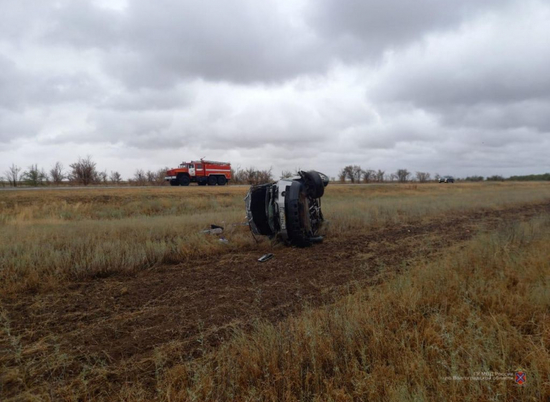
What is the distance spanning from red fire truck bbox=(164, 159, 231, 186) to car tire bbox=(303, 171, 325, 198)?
22.0 meters

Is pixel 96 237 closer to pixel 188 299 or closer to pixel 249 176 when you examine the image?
pixel 188 299

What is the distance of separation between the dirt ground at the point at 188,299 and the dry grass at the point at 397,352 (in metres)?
0.58

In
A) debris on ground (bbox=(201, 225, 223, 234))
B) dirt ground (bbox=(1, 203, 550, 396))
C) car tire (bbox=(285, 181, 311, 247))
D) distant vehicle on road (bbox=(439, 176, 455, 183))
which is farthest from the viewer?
distant vehicle on road (bbox=(439, 176, 455, 183))

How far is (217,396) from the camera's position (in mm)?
2281

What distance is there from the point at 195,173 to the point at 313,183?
22.2 meters

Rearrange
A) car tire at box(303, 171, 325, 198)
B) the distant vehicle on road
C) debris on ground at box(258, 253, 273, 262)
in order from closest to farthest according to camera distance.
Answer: debris on ground at box(258, 253, 273, 262), car tire at box(303, 171, 325, 198), the distant vehicle on road

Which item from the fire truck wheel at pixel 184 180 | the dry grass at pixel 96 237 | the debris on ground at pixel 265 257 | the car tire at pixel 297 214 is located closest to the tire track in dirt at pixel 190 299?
the debris on ground at pixel 265 257

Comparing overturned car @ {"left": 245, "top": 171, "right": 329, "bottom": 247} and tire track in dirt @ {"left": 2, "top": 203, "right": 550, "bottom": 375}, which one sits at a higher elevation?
overturned car @ {"left": 245, "top": 171, "right": 329, "bottom": 247}

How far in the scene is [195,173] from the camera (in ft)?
92.3

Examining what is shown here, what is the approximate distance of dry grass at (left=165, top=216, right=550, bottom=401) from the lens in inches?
86.8

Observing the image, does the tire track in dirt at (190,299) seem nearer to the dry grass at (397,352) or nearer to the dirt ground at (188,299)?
the dirt ground at (188,299)

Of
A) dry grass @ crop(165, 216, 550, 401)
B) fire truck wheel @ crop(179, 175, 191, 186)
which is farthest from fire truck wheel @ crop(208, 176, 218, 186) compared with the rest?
dry grass @ crop(165, 216, 550, 401)

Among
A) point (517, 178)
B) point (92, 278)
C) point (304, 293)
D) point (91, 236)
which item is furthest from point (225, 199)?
point (517, 178)

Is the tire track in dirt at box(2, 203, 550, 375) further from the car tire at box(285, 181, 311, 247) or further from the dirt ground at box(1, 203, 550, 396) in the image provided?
the car tire at box(285, 181, 311, 247)
